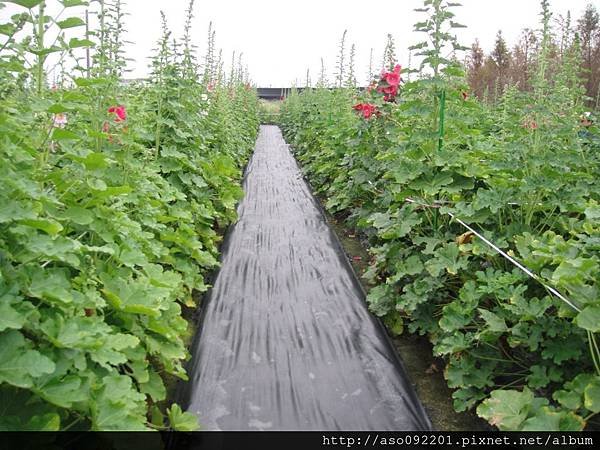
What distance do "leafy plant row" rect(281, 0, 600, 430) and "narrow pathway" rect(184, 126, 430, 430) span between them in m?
0.32

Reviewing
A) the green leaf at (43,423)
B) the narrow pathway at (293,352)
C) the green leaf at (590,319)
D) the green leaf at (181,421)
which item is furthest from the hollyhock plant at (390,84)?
the green leaf at (43,423)

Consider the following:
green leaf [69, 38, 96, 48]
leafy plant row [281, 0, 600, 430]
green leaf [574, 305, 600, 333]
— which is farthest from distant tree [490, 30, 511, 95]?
green leaf [69, 38, 96, 48]

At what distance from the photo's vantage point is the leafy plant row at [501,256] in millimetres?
1996

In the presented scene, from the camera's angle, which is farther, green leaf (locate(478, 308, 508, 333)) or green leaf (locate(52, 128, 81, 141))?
green leaf (locate(478, 308, 508, 333))

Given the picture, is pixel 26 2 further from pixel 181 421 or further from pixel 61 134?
pixel 181 421

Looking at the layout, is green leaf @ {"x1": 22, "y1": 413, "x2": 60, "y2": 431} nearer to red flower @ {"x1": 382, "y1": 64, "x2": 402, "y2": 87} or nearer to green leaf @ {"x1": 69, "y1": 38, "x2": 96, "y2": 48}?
green leaf @ {"x1": 69, "y1": 38, "x2": 96, "y2": 48}

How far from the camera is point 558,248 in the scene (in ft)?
7.29

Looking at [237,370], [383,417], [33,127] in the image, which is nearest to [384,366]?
[383,417]

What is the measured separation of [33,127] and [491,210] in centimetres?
248

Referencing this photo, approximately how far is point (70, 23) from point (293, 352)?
86.7 inches

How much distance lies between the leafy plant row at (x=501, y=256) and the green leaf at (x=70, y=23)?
2.16 metres

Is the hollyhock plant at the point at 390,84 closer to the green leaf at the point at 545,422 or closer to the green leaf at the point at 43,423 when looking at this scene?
the green leaf at the point at 545,422

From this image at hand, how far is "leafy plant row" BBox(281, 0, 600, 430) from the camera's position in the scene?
1996 mm

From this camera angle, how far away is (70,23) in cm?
182
